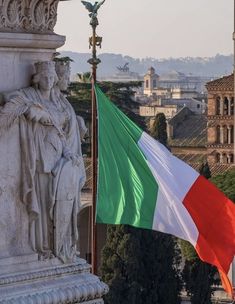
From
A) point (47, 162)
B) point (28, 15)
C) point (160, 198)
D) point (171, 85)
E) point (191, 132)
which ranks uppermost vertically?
point (28, 15)

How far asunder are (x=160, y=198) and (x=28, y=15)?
2.03 m

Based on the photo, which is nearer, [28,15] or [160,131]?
[28,15]

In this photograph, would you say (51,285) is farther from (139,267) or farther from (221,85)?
(221,85)

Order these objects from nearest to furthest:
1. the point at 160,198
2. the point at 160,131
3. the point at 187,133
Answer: the point at 160,198, the point at 160,131, the point at 187,133

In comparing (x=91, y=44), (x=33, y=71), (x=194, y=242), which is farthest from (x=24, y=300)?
(x=91, y=44)

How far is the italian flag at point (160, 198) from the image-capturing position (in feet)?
28.7

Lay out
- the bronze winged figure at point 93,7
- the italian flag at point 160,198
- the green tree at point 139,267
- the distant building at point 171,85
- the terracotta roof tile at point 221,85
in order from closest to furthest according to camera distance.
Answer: the italian flag at point 160,198, the bronze winged figure at point 93,7, the green tree at point 139,267, the terracotta roof tile at point 221,85, the distant building at point 171,85

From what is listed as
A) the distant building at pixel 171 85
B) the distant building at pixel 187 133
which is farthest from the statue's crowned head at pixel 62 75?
the distant building at pixel 171 85

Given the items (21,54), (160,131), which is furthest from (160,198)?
(160,131)

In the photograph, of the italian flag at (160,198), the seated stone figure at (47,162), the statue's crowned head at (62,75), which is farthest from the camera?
the italian flag at (160,198)

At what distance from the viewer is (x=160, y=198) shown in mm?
8656

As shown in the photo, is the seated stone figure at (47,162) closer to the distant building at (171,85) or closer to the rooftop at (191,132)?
the rooftop at (191,132)

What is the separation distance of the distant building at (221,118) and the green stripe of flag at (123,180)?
54.8m

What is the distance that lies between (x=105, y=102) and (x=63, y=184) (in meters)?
3.01
